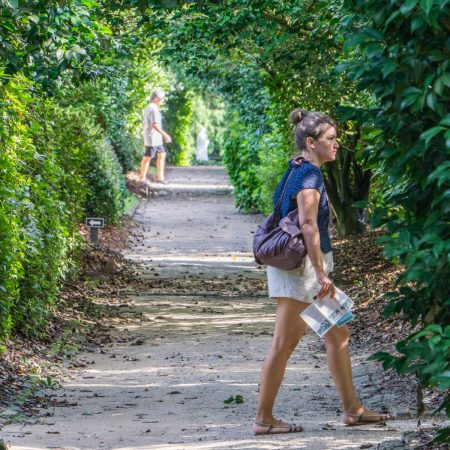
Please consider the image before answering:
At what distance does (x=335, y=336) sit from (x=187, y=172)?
30348 mm

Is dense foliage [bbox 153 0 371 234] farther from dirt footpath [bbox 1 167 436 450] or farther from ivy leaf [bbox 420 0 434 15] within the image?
ivy leaf [bbox 420 0 434 15]

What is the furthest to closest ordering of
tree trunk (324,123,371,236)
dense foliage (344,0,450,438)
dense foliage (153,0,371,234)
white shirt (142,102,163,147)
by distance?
white shirt (142,102,163,147) < tree trunk (324,123,371,236) < dense foliage (153,0,371,234) < dense foliage (344,0,450,438)

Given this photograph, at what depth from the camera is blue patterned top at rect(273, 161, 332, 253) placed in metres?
6.44

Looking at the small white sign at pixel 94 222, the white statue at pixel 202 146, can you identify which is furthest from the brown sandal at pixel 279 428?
the white statue at pixel 202 146

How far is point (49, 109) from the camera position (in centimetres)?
1209

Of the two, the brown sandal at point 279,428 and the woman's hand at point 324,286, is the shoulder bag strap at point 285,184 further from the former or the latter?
the brown sandal at point 279,428

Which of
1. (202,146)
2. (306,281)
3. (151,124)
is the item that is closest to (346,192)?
(151,124)

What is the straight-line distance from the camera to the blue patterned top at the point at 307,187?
644 centimetres

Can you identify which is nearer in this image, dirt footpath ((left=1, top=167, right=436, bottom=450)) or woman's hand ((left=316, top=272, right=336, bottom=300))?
woman's hand ((left=316, top=272, right=336, bottom=300))

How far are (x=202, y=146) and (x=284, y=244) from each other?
40181 mm

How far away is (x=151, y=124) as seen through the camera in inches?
1043

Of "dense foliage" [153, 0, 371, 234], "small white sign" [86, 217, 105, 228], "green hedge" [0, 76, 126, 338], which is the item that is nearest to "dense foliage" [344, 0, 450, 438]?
"dense foliage" [153, 0, 371, 234]

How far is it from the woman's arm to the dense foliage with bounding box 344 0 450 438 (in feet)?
4.04

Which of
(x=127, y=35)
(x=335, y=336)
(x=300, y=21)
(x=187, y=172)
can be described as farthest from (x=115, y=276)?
(x=187, y=172)
